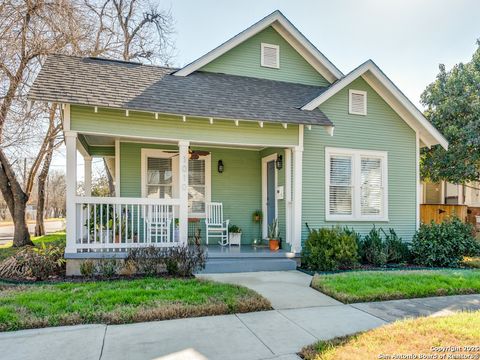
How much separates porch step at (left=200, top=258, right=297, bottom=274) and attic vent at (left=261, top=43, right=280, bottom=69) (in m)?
5.52

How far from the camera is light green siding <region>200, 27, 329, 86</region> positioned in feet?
32.8

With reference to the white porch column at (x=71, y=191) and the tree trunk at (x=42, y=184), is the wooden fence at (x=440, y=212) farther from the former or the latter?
the tree trunk at (x=42, y=184)

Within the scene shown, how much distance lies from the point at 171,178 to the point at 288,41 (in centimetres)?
518

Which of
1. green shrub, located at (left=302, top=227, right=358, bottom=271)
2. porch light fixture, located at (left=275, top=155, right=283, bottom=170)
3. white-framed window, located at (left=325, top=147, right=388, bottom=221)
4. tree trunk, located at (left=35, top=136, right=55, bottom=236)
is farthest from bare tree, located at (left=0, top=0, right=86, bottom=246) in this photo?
green shrub, located at (left=302, top=227, right=358, bottom=271)

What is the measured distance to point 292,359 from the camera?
3426 millimetres

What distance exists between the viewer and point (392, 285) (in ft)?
19.7

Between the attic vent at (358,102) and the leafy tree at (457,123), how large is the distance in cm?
597

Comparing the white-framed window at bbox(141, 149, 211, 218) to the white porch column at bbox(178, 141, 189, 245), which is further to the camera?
the white-framed window at bbox(141, 149, 211, 218)

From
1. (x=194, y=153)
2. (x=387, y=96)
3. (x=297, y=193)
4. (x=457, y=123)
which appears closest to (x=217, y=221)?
(x=194, y=153)

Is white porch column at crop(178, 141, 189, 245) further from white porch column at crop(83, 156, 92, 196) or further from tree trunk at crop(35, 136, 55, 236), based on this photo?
tree trunk at crop(35, 136, 55, 236)

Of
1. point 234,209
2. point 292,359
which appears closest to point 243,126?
point 234,209

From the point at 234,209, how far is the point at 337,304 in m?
5.27

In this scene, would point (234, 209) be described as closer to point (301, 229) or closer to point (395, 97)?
point (301, 229)

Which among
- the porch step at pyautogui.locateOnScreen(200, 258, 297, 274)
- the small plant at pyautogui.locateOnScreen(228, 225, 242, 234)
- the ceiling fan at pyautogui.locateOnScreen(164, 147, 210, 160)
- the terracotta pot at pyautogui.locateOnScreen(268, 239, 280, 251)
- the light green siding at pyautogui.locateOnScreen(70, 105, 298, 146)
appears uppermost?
the light green siding at pyautogui.locateOnScreen(70, 105, 298, 146)
